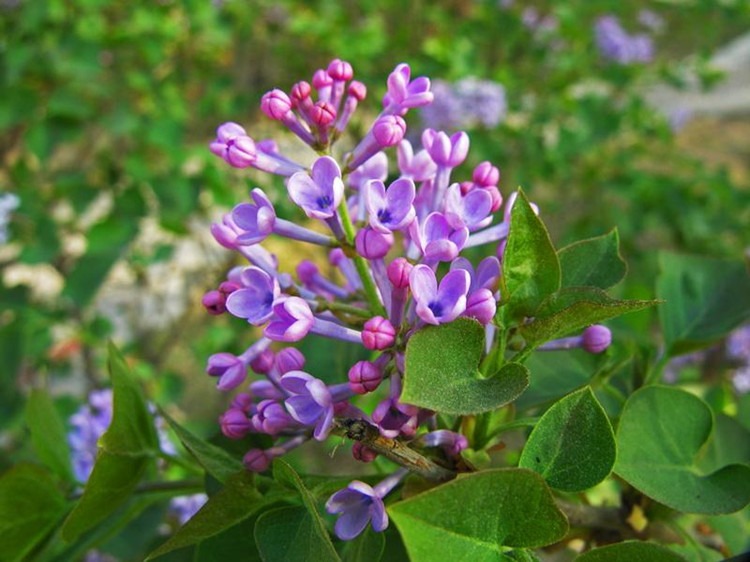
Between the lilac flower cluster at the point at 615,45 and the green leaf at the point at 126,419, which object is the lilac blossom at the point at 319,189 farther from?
Result: the lilac flower cluster at the point at 615,45

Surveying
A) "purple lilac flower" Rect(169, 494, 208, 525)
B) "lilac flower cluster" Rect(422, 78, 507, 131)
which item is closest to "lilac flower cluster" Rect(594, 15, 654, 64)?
Result: "lilac flower cluster" Rect(422, 78, 507, 131)

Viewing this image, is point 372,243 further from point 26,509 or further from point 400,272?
point 26,509

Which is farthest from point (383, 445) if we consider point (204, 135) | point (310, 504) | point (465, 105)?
point (204, 135)

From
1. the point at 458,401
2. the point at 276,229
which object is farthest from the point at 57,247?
the point at 458,401

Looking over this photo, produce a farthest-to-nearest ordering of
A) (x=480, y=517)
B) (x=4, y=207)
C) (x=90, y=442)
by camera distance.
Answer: (x=4, y=207)
(x=90, y=442)
(x=480, y=517)

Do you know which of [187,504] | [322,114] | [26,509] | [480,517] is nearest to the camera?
[480,517]

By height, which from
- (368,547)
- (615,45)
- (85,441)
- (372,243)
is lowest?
(615,45)
